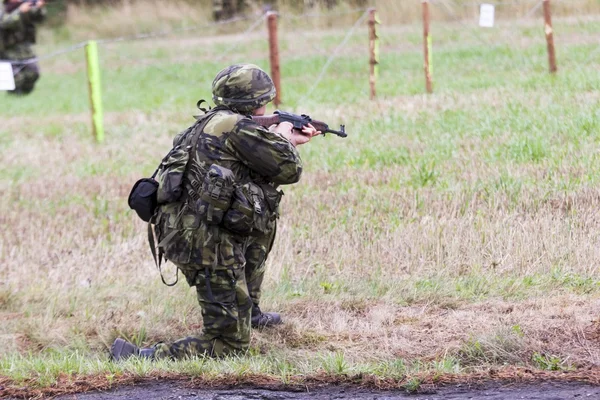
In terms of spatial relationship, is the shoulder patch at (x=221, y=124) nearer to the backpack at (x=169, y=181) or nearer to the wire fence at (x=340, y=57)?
the backpack at (x=169, y=181)

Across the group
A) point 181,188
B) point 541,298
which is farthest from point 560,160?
point 181,188

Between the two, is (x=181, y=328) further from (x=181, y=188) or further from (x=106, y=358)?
(x=181, y=188)

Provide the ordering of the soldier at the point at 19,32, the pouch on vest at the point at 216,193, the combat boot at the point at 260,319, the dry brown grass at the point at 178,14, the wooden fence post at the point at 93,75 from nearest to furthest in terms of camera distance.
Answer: the pouch on vest at the point at 216,193
the combat boot at the point at 260,319
the wooden fence post at the point at 93,75
the soldier at the point at 19,32
the dry brown grass at the point at 178,14

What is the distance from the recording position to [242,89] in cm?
520

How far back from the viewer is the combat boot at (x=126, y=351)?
5508mm

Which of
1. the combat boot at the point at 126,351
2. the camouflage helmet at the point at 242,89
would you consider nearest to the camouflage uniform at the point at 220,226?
the camouflage helmet at the point at 242,89

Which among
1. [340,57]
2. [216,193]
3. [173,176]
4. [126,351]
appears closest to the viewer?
[216,193]

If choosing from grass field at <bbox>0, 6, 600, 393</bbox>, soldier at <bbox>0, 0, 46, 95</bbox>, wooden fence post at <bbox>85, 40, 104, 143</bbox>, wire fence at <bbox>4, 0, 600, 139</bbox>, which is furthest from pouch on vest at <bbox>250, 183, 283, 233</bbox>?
soldier at <bbox>0, 0, 46, 95</bbox>

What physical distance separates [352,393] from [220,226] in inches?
45.3

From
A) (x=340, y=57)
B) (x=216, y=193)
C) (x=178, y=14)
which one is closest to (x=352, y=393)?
(x=216, y=193)

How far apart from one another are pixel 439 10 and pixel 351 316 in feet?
62.8

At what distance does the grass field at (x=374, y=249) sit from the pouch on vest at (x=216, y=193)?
0.80m

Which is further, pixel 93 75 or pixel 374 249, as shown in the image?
pixel 93 75

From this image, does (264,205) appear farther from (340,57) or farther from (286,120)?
(340,57)
